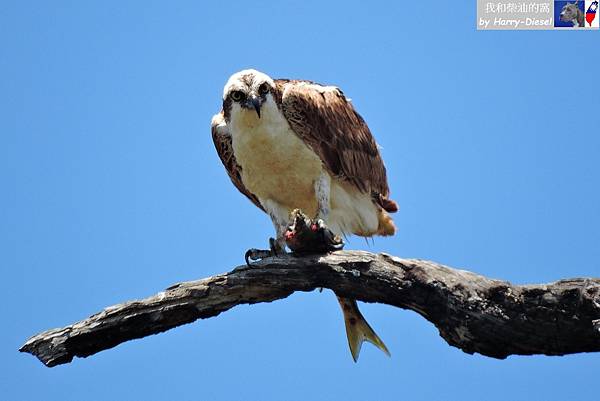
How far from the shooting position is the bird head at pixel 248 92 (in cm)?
884

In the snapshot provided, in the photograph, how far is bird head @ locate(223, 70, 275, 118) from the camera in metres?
8.84

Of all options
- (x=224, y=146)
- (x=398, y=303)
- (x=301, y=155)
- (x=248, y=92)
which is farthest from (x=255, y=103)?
(x=398, y=303)

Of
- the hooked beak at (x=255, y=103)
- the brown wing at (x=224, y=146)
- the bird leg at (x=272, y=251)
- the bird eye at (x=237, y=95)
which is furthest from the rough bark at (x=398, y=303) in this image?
the brown wing at (x=224, y=146)

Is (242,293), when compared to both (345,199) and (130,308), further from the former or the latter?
(345,199)

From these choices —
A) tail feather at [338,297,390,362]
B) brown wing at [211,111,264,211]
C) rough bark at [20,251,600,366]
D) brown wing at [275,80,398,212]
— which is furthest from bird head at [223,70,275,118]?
tail feather at [338,297,390,362]

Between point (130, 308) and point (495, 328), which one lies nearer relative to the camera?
point (495, 328)

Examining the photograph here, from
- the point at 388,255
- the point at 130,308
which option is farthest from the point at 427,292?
the point at 130,308

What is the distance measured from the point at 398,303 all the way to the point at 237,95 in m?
2.59

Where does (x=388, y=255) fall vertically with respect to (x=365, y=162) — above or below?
below

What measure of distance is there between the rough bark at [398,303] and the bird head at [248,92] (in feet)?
5.30

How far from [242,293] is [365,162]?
248 cm

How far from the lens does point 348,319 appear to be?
8805 mm

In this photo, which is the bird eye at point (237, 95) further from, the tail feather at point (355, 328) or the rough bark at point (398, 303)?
the tail feather at point (355, 328)

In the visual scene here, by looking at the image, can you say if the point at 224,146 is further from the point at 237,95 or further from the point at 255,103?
the point at 255,103
